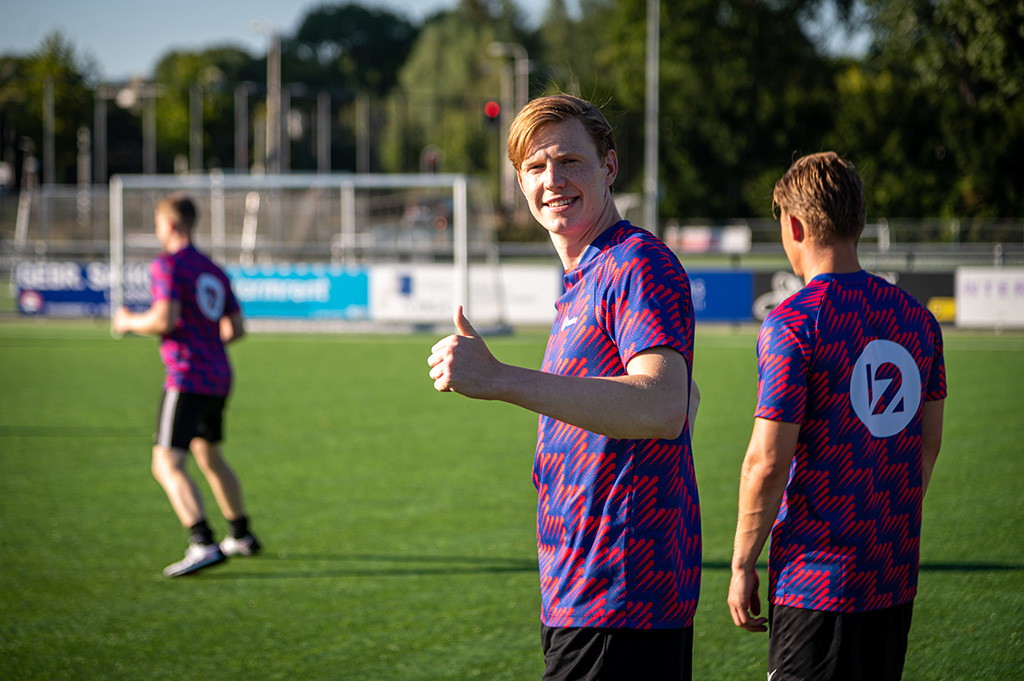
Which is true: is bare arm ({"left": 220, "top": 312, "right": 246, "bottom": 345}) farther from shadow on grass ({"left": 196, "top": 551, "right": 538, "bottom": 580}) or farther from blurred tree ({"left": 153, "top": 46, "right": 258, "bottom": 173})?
blurred tree ({"left": 153, "top": 46, "right": 258, "bottom": 173})

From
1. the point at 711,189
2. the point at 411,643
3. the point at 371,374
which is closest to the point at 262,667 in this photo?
the point at 411,643

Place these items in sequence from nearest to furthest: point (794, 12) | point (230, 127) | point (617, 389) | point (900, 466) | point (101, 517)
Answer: point (617, 389), point (900, 466), point (101, 517), point (794, 12), point (230, 127)

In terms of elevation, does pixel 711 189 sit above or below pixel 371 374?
above

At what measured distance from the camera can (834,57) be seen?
50562mm

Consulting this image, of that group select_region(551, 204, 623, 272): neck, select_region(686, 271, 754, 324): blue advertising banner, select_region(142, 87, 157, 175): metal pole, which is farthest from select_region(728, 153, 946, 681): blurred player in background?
select_region(142, 87, 157, 175): metal pole

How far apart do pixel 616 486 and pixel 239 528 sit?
4.57 m

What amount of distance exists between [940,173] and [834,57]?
18031 mm

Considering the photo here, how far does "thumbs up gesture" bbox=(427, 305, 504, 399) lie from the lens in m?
1.89

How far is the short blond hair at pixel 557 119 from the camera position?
2.22 metres

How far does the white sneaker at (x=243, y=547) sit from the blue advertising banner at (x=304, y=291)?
576 inches

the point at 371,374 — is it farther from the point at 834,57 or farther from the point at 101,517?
the point at 834,57

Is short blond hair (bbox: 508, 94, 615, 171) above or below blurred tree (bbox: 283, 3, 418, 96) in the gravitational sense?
below

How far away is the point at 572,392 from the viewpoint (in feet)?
6.26

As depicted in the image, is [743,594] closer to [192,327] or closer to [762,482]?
[762,482]
